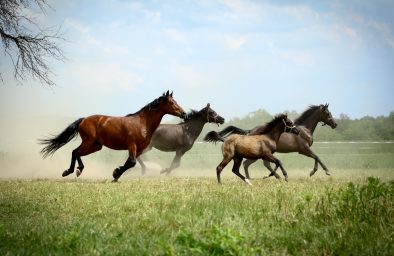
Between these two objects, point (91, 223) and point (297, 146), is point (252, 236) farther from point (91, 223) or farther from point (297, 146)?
point (297, 146)

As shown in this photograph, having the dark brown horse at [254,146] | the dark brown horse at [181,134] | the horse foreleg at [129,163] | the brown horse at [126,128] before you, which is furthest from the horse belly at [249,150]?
the dark brown horse at [181,134]

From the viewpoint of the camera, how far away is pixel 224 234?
5.03 meters

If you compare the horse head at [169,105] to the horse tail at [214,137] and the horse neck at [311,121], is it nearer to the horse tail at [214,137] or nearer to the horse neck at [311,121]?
the horse tail at [214,137]

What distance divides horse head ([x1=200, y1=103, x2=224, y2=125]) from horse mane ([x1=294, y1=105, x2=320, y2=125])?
298cm

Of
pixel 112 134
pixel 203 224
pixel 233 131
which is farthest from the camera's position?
pixel 233 131

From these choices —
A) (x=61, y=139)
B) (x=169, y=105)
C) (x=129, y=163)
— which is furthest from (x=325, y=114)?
(x=61, y=139)

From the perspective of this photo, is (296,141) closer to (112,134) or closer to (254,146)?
(254,146)

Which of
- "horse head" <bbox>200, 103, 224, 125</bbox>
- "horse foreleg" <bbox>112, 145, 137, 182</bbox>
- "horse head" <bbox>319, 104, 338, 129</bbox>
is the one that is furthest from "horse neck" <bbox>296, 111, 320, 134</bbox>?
"horse foreleg" <bbox>112, 145, 137, 182</bbox>

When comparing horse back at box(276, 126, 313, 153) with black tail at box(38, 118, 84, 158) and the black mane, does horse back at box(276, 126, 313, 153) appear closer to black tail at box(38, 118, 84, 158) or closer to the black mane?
the black mane

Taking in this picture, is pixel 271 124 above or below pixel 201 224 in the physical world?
above

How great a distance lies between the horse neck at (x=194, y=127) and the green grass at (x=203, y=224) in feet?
28.9

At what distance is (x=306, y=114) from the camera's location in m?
17.2

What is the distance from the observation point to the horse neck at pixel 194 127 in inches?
703

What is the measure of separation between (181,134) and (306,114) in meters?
5.10
